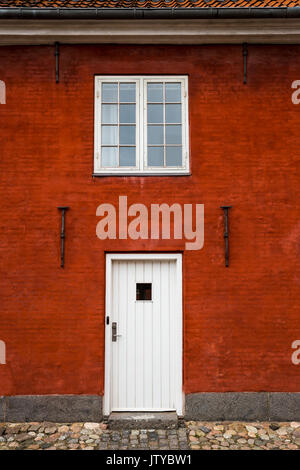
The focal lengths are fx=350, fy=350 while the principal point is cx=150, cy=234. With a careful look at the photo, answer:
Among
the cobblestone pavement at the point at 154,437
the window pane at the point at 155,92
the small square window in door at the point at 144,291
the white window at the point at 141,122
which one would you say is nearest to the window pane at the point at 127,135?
the white window at the point at 141,122

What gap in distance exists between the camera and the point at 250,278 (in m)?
5.36

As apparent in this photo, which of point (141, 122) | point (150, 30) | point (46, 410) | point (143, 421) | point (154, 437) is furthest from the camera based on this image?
point (141, 122)

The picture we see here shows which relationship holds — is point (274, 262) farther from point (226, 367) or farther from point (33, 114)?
point (33, 114)

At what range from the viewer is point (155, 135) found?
562 centimetres

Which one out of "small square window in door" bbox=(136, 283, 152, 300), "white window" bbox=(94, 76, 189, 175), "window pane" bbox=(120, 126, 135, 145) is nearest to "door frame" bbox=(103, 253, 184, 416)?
"small square window in door" bbox=(136, 283, 152, 300)

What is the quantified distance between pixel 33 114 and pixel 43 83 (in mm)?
519

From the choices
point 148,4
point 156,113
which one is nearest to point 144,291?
point 156,113

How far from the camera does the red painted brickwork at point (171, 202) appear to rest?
5.25m

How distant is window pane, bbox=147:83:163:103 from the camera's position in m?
5.64

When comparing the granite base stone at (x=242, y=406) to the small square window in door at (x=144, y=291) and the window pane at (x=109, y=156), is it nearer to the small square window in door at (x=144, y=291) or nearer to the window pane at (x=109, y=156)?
the small square window in door at (x=144, y=291)

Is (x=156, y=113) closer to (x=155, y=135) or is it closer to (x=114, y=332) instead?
(x=155, y=135)

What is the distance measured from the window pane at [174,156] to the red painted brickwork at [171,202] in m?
0.25

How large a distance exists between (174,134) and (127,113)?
0.83 m

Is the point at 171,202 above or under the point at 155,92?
under
